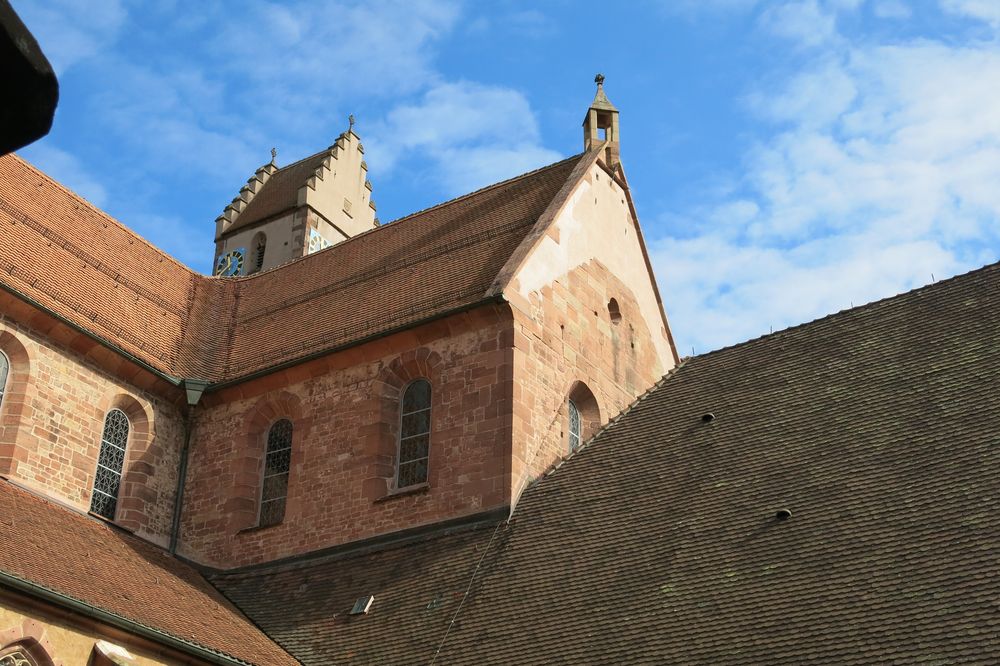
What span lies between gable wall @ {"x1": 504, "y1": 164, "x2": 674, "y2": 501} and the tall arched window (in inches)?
223


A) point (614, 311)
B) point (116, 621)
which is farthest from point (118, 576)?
point (614, 311)

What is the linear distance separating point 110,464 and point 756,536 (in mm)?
9169

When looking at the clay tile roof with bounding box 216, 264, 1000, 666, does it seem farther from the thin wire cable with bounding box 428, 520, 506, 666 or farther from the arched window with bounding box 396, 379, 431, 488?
the arched window with bounding box 396, 379, 431, 488

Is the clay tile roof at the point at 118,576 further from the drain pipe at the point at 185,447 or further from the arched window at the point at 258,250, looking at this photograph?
the arched window at the point at 258,250

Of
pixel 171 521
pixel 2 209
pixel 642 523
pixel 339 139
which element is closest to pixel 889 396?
pixel 642 523

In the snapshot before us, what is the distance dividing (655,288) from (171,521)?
8.61m

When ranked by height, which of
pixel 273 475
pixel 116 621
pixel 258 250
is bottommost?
pixel 116 621

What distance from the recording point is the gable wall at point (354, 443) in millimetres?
16578

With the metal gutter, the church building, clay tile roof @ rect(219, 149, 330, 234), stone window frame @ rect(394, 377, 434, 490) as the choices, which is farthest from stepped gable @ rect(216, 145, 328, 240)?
the metal gutter

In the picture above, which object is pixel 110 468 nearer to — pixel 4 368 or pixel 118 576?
pixel 4 368

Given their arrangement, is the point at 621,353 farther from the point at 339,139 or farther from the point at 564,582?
the point at 339,139

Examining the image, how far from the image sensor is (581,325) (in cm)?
1883

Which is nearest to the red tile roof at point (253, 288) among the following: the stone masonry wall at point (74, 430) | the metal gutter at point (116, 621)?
the stone masonry wall at point (74, 430)

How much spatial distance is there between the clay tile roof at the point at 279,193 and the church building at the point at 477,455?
9359 millimetres
